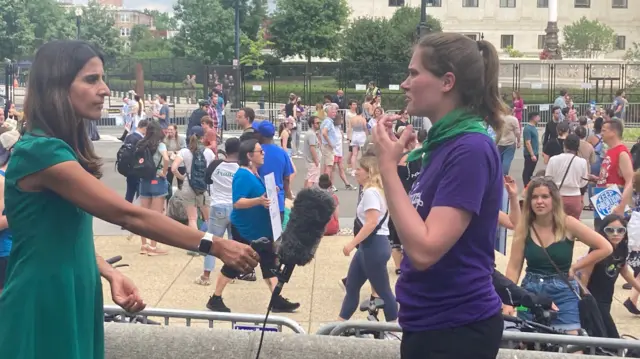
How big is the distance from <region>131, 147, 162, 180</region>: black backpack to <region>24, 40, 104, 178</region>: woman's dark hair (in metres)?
7.82

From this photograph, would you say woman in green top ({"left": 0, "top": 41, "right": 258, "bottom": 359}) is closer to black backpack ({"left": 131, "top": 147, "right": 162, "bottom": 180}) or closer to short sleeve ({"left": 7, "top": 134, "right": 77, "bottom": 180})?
short sleeve ({"left": 7, "top": 134, "right": 77, "bottom": 180})

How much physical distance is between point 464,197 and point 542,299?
2.97 metres

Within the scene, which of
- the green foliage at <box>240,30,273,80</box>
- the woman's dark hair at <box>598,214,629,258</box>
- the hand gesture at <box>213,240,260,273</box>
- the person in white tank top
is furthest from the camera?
the green foliage at <box>240,30,273,80</box>

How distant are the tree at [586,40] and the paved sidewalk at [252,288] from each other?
182ft

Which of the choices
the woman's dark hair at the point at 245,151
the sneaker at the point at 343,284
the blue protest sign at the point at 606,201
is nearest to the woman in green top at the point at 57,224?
the sneaker at the point at 343,284

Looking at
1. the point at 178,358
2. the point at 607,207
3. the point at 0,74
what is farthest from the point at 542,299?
the point at 0,74

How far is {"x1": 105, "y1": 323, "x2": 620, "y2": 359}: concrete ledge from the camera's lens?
423 cm

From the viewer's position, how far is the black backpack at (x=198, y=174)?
10.8m

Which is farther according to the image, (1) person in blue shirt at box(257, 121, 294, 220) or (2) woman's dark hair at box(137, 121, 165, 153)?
(2) woman's dark hair at box(137, 121, 165, 153)

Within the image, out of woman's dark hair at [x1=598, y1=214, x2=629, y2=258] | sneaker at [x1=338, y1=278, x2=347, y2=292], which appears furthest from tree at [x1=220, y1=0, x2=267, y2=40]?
woman's dark hair at [x1=598, y1=214, x2=629, y2=258]

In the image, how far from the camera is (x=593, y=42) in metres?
63.7

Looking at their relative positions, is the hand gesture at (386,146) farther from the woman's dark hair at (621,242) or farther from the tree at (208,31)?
the tree at (208,31)

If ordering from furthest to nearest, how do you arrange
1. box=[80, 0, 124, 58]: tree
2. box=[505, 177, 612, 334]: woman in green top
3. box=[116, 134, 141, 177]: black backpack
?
box=[80, 0, 124, 58]: tree < box=[116, 134, 141, 177]: black backpack < box=[505, 177, 612, 334]: woman in green top

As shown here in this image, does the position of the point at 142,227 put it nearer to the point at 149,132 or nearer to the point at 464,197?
the point at 464,197
